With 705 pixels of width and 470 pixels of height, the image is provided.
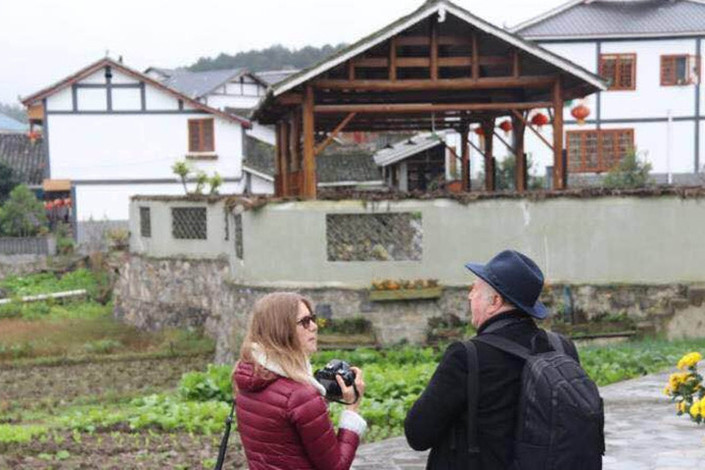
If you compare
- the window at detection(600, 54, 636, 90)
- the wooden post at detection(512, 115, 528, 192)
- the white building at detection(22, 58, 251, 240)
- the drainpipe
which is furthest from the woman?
the white building at detection(22, 58, 251, 240)

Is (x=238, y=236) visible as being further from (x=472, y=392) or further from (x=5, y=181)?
(x=5, y=181)

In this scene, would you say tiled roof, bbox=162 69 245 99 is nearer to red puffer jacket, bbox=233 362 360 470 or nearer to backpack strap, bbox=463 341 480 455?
red puffer jacket, bbox=233 362 360 470

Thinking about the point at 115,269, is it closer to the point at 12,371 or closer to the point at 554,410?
the point at 12,371

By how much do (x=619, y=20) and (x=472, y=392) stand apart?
3215 centimetres

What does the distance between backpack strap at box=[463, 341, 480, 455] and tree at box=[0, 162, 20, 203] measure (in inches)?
1422

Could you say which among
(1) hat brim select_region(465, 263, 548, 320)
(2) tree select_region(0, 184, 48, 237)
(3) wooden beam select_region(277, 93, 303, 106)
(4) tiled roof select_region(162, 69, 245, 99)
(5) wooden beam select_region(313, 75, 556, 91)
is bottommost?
(2) tree select_region(0, 184, 48, 237)

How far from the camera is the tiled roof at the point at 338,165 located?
121 feet

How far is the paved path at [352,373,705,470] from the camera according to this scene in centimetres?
764

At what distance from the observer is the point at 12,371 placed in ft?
64.5

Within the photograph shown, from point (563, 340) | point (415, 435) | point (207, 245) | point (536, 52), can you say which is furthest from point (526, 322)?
point (207, 245)

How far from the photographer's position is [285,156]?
77.3 feet

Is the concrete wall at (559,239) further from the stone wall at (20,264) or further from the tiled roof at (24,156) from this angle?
the tiled roof at (24,156)

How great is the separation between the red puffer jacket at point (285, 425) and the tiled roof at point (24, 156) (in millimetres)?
36650

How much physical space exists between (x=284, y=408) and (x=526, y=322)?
0.98 metres
